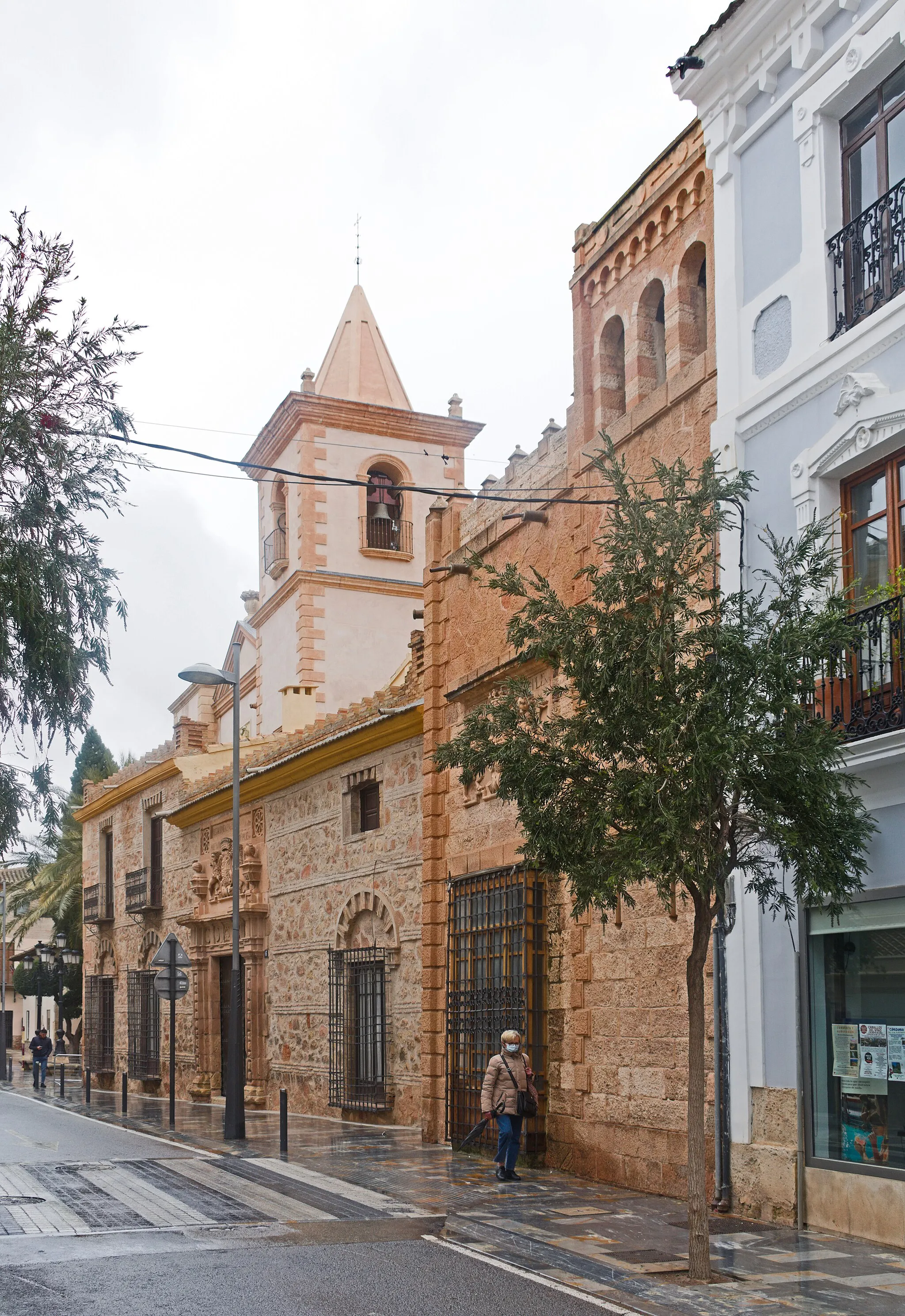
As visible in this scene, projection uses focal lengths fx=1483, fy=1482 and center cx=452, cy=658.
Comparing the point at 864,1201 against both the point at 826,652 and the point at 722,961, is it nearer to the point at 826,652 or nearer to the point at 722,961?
the point at 722,961

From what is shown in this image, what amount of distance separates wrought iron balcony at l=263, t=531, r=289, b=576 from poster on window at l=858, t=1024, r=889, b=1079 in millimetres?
29339

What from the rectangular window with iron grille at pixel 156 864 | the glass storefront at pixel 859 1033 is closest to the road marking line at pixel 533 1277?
the glass storefront at pixel 859 1033

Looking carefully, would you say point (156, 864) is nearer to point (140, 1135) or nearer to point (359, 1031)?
point (359, 1031)

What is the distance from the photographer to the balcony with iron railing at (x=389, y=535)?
38531mm

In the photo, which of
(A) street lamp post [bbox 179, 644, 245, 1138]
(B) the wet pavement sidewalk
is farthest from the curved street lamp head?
(B) the wet pavement sidewalk

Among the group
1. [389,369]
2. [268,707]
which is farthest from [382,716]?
[389,369]

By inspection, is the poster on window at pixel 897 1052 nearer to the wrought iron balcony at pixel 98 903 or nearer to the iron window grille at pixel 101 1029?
the wrought iron balcony at pixel 98 903

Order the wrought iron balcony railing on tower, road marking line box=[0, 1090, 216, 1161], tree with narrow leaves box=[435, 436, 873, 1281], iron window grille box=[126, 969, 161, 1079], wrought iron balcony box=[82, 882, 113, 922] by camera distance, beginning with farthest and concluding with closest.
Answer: wrought iron balcony box=[82, 882, 113, 922] < iron window grille box=[126, 969, 161, 1079] < road marking line box=[0, 1090, 216, 1161] < the wrought iron balcony railing on tower < tree with narrow leaves box=[435, 436, 873, 1281]

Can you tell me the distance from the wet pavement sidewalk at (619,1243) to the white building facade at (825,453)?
70 centimetres

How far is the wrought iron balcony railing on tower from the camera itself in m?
10.3

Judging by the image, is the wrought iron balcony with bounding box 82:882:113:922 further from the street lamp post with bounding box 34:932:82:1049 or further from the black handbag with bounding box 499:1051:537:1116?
the black handbag with bounding box 499:1051:537:1116

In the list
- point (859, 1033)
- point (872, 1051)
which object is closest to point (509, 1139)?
point (859, 1033)

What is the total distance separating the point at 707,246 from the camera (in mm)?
13578

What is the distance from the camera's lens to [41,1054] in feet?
119
